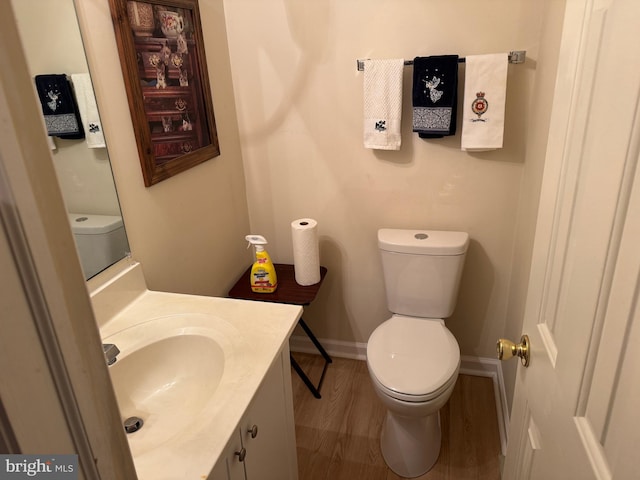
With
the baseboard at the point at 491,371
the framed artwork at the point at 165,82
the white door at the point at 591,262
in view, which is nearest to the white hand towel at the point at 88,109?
the framed artwork at the point at 165,82

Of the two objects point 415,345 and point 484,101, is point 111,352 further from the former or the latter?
point 484,101

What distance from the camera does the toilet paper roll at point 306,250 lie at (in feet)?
6.65

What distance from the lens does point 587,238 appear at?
678mm

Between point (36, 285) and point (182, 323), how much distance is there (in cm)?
99

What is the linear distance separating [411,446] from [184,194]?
1374 millimetres

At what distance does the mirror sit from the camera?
1.11 metres

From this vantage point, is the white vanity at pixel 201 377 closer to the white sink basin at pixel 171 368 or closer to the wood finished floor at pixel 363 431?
the white sink basin at pixel 171 368

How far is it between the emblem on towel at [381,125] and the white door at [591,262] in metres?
1.07

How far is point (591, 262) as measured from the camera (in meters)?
0.66

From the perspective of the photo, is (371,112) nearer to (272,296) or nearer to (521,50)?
(521,50)

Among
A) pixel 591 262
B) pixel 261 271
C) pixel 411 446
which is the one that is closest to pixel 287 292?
pixel 261 271

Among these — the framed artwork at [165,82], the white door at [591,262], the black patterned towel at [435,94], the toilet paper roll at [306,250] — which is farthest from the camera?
the toilet paper roll at [306,250]

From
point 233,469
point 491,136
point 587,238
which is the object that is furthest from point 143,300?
point 491,136

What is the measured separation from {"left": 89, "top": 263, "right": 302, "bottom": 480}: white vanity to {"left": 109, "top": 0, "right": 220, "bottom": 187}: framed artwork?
17.8 inches
